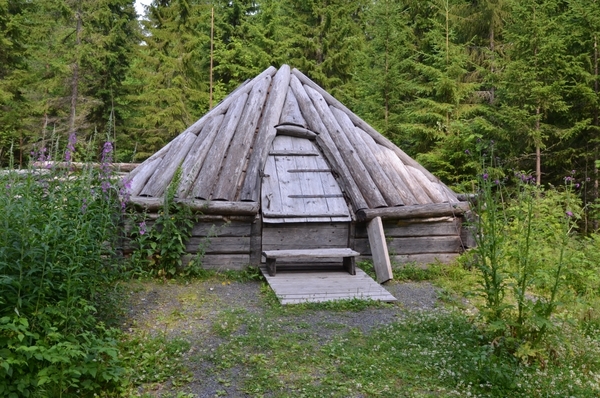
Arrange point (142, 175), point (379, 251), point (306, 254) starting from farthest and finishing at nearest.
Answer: point (142, 175)
point (379, 251)
point (306, 254)

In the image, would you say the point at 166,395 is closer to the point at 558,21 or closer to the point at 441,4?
the point at 558,21

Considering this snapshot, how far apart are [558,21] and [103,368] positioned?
42.8 ft

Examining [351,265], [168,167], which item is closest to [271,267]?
[351,265]

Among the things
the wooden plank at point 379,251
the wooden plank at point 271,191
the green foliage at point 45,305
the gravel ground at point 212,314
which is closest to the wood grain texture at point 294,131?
the wooden plank at point 271,191

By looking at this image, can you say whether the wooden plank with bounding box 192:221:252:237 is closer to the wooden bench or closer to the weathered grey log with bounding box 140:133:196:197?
the wooden bench

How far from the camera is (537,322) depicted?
3855 millimetres

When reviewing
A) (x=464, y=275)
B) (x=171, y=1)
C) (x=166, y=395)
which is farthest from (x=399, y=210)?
(x=171, y=1)

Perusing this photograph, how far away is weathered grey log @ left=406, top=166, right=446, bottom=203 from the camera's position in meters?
8.12

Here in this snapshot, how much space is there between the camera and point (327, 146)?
854 cm

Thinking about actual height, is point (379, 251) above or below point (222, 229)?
below

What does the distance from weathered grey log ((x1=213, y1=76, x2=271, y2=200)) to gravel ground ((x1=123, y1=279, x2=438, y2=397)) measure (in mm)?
1499

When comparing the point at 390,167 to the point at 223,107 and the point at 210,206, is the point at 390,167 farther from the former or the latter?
the point at 223,107

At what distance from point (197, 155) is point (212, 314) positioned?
3.38 m

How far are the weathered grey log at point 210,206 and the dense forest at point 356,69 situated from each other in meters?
4.93
